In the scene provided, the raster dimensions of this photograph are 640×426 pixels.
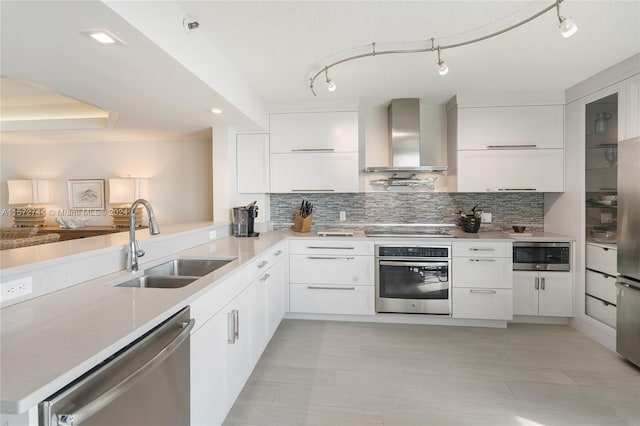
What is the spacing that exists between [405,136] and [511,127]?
107cm

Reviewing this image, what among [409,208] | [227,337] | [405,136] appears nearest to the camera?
[227,337]

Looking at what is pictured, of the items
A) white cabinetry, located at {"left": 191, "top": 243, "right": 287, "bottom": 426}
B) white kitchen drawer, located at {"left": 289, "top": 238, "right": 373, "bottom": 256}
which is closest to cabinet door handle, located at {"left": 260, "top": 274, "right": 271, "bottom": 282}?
white cabinetry, located at {"left": 191, "top": 243, "right": 287, "bottom": 426}

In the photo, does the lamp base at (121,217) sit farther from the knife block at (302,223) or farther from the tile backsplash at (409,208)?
the knife block at (302,223)

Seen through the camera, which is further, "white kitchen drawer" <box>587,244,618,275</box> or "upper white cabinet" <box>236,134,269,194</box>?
"upper white cabinet" <box>236,134,269,194</box>

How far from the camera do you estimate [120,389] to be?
0.84 meters

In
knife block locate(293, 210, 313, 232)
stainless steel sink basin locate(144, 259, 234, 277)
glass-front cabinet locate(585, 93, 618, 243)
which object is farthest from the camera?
knife block locate(293, 210, 313, 232)

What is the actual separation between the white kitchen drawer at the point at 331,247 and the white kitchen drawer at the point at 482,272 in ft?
2.87

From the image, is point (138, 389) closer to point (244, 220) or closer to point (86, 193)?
point (244, 220)

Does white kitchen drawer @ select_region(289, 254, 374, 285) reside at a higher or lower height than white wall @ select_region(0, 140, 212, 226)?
lower

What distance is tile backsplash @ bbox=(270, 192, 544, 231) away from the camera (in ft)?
11.5

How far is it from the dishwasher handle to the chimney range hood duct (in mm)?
2588

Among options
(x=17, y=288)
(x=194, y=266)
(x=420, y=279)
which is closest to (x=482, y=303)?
(x=420, y=279)

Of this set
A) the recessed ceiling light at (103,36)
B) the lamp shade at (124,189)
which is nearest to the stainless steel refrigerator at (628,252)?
the recessed ceiling light at (103,36)

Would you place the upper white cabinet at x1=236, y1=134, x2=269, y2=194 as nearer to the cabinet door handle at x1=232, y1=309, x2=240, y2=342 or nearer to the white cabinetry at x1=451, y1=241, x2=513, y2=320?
the cabinet door handle at x1=232, y1=309, x2=240, y2=342
